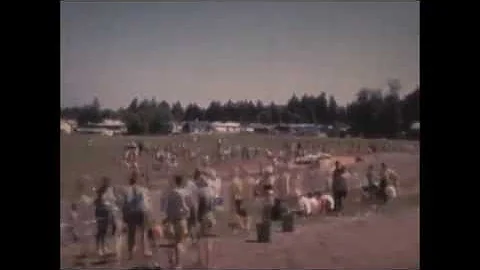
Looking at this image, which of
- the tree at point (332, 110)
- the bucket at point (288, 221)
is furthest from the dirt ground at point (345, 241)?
the tree at point (332, 110)

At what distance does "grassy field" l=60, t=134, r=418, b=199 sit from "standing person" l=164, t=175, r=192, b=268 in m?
0.16

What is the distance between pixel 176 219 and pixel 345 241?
101 cm

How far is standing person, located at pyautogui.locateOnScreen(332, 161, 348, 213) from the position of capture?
14.5 feet

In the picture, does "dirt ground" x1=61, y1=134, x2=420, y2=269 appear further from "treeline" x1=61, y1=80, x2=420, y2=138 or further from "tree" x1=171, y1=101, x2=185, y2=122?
"tree" x1=171, y1=101, x2=185, y2=122

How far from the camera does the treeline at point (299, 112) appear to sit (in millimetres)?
4379

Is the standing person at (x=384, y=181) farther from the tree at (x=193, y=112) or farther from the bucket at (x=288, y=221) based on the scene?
the tree at (x=193, y=112)

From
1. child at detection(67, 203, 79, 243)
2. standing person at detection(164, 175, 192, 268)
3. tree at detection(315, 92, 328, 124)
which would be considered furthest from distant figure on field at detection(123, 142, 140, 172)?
tree at detection(315, 92, 328, 124)

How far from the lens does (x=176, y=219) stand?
14.4 ft

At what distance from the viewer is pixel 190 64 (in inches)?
173

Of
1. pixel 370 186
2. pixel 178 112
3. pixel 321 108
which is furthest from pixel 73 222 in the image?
pixel 370 186

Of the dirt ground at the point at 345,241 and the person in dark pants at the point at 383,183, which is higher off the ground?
the person in dark pants at the point at 383,183

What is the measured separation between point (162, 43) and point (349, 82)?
1131mm

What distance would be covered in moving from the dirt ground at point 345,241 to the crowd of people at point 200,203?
0.05 metres
